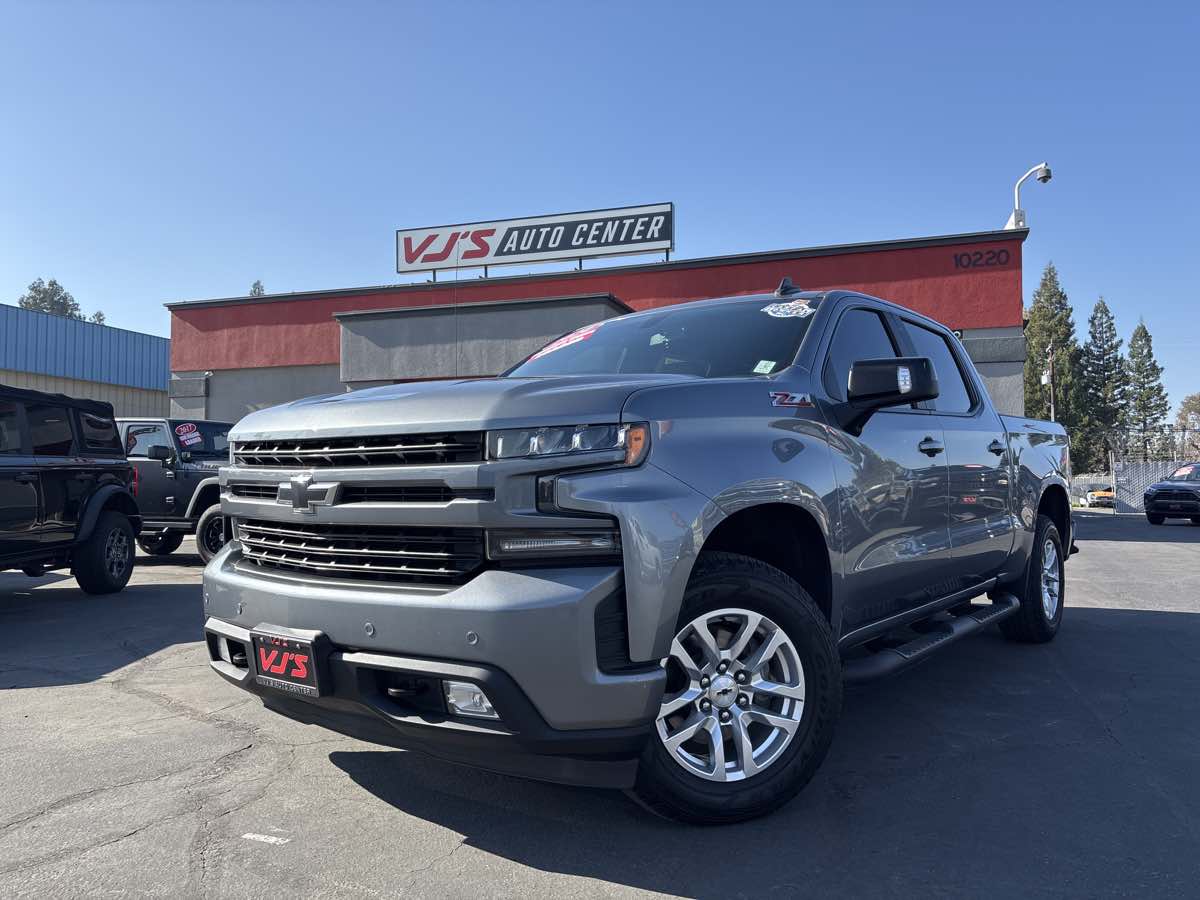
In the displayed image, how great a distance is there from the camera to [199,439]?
11.3m

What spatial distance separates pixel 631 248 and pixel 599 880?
70.3 feet

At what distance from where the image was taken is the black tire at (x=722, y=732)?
273 centimetres

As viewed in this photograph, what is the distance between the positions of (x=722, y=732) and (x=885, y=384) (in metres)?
1.45

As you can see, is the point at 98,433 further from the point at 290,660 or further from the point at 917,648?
the point at 917,648

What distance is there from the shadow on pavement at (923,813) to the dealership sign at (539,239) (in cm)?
1971

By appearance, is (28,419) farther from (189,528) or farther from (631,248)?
(631,248)

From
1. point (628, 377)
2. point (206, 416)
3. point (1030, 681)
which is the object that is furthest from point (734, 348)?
point (206, 416)

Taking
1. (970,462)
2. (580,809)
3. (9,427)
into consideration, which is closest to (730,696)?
(580,809)

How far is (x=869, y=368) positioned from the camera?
340 centimetres

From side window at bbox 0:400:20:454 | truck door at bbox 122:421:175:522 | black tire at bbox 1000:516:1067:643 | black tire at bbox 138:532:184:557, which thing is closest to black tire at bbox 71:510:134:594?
side window at bbox 0:400:20:454

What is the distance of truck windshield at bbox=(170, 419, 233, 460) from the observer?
1120 centimetres

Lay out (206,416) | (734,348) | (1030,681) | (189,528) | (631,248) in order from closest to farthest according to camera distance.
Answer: (734,348), (1030,681), (189,528), (631,248), (206,416)

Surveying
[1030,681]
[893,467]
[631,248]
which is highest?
[631,248]

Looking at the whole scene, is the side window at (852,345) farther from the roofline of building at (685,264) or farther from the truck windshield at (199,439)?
the roofline of building at (685,264)
